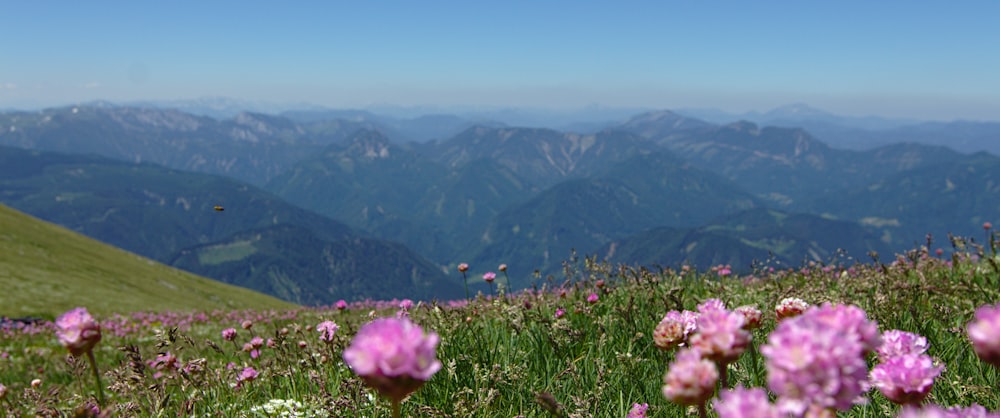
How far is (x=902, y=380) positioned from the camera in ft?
5.71

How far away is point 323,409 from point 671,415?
2282mm

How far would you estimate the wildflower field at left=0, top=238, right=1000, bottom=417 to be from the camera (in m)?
1.40

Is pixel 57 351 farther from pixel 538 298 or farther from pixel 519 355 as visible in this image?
pixel 519 355

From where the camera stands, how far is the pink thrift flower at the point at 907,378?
1.72 metres

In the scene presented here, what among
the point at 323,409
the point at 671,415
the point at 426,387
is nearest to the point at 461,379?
the point at 426,387

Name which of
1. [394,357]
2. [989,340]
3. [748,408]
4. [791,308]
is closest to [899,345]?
[989,340]

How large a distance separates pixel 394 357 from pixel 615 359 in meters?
3.64

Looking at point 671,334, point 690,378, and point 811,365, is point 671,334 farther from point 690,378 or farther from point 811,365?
point 811,365

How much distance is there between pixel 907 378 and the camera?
174 centimetres

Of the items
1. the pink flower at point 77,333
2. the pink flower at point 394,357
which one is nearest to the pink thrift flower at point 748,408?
the pink flower at point 394,357

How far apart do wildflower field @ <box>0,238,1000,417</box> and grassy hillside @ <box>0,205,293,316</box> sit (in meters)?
21.4

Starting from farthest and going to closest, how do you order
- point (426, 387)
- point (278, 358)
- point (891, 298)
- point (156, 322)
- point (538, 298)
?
point (156, 322), point (538, 298), point (278, 358), point (891, 298), point (426, 387)

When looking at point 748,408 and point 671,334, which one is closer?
point 748,408

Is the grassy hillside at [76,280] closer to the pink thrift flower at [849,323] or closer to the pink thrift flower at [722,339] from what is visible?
the pink thrift flower at [722,339]
